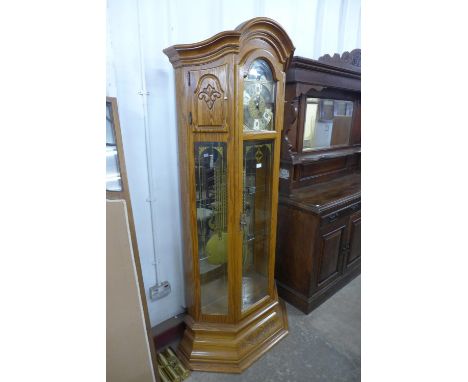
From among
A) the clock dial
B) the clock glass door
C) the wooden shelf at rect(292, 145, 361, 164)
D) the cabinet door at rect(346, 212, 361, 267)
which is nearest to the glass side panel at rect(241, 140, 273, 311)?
the clock glass door

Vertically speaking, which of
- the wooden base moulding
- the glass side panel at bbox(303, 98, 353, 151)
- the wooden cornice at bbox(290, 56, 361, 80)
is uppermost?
the wooden cornice at bbox(290, 56, 361, 80)

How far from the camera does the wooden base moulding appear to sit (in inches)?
59.6

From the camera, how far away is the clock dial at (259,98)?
1325 millimetres

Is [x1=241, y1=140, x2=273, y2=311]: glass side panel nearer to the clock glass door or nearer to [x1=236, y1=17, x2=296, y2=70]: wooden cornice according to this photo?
the clock glass door

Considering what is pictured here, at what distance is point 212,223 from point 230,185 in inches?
11.7

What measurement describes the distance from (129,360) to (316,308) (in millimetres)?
1391

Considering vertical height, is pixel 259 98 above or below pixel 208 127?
above

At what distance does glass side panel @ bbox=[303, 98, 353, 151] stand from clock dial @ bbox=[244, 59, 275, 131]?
2.24ft

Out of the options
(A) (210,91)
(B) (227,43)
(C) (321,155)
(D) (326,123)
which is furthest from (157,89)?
(D) (326,123)

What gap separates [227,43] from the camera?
1114mm

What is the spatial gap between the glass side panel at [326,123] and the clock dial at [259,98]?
684mm

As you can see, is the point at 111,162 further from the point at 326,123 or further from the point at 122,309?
the point at 326,123

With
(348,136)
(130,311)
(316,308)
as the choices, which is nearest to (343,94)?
(348,136)

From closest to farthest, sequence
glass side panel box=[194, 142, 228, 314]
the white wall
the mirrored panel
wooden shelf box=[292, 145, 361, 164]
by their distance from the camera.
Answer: the mirrored panel
the white wall
glass side panel box=[194, 142, 228, 314]
wooden shelf box=[292, 145, 361, 164]
